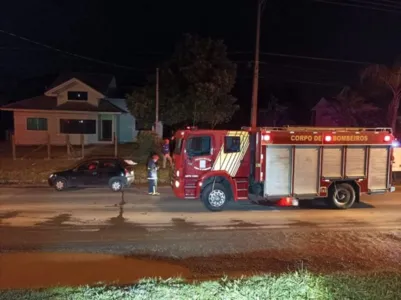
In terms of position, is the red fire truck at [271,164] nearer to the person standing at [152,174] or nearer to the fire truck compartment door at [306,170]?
the fire truck compartment door at [306,170]

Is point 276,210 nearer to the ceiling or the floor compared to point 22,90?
nearer to the floor

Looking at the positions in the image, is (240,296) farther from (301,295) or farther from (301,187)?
(301,187)

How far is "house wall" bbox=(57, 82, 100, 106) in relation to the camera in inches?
1404

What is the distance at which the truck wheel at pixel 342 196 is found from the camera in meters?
14.1

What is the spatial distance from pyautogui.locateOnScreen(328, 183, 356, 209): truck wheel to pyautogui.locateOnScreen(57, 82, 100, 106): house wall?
83.7ft

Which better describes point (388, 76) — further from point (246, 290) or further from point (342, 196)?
point (246, 290)

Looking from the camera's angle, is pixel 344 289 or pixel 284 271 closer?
pixel 344 289

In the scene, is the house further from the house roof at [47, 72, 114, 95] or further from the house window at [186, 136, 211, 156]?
the house window at [186, 136, 211, 156]

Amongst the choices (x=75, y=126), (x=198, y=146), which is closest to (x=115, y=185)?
(x=198, y=146)

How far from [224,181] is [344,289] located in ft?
25.4

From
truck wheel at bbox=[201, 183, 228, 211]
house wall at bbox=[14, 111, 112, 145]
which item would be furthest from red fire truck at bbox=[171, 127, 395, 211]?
house wall at bbox=[14, 111, 112, 145]

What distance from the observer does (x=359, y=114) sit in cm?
3225

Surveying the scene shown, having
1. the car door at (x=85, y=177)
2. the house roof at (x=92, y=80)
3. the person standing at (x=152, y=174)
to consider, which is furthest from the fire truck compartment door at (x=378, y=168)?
the house roof at (x=92, y=80)

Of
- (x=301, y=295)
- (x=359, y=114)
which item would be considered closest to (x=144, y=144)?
(x=359, y=114)
